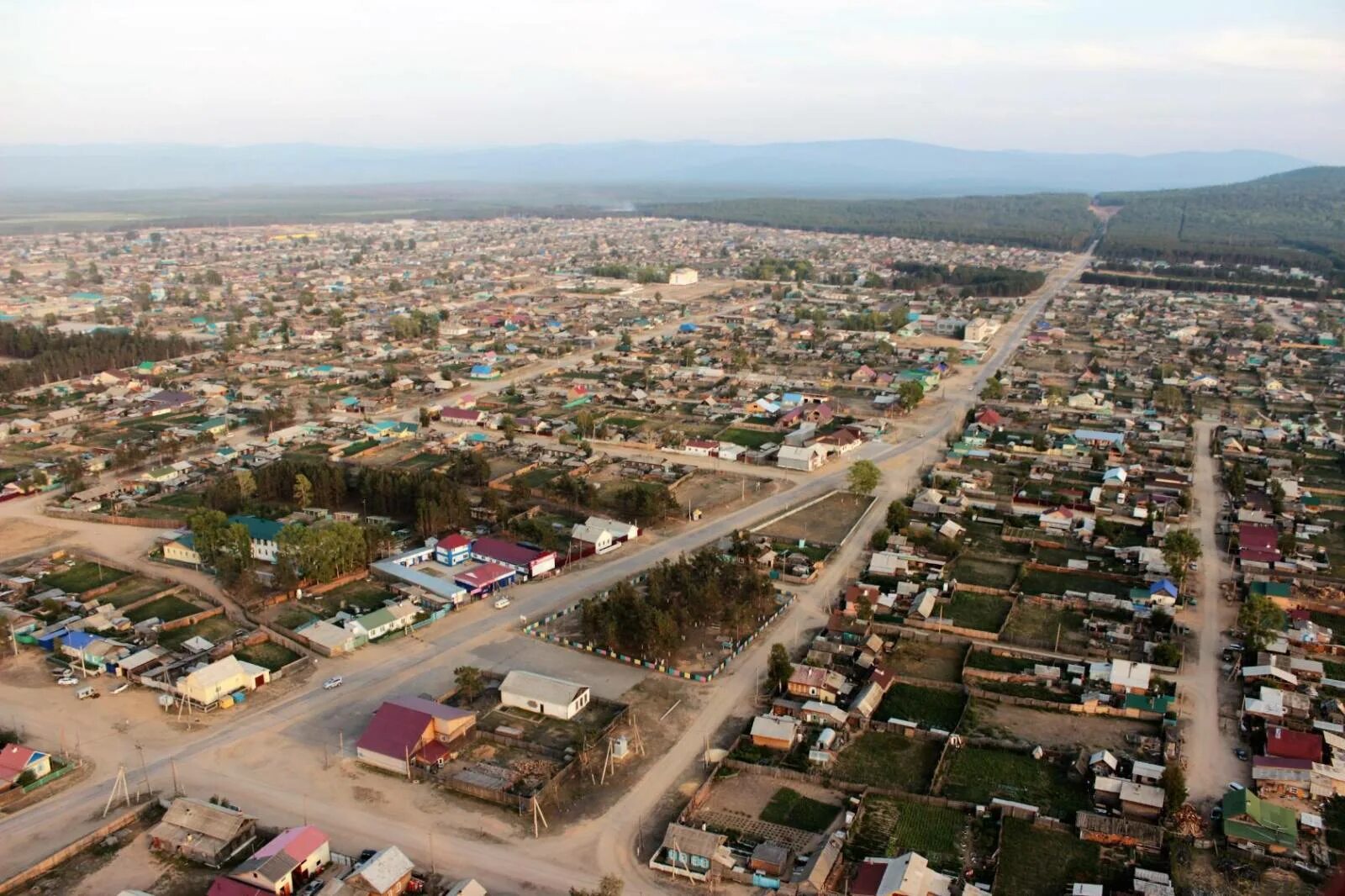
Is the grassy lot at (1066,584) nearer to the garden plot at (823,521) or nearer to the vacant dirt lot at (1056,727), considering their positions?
the garden plot at (823,521)

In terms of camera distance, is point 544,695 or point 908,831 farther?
point 544,695

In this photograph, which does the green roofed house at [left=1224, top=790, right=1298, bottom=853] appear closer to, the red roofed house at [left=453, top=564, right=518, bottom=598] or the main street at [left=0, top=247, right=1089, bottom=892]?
the main street at [left=0, top=247, right=1089, bottom=892]

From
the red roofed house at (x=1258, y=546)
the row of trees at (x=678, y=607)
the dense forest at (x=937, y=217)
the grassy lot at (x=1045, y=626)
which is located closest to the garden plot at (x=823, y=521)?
the row of trees at (x=678, y=607)

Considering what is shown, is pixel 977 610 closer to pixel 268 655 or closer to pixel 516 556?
pixel 516 556

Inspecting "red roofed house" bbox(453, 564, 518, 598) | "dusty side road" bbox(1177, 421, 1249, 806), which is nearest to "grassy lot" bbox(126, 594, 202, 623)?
"red roofed house" bbox(453, 564, 518, 598)

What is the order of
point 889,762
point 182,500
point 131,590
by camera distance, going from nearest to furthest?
point 889,762 → point 131,590 → point 182,500

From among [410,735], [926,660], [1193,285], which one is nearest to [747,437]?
[926,660]

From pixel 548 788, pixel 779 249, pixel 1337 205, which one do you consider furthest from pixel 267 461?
pixel 1337 205
